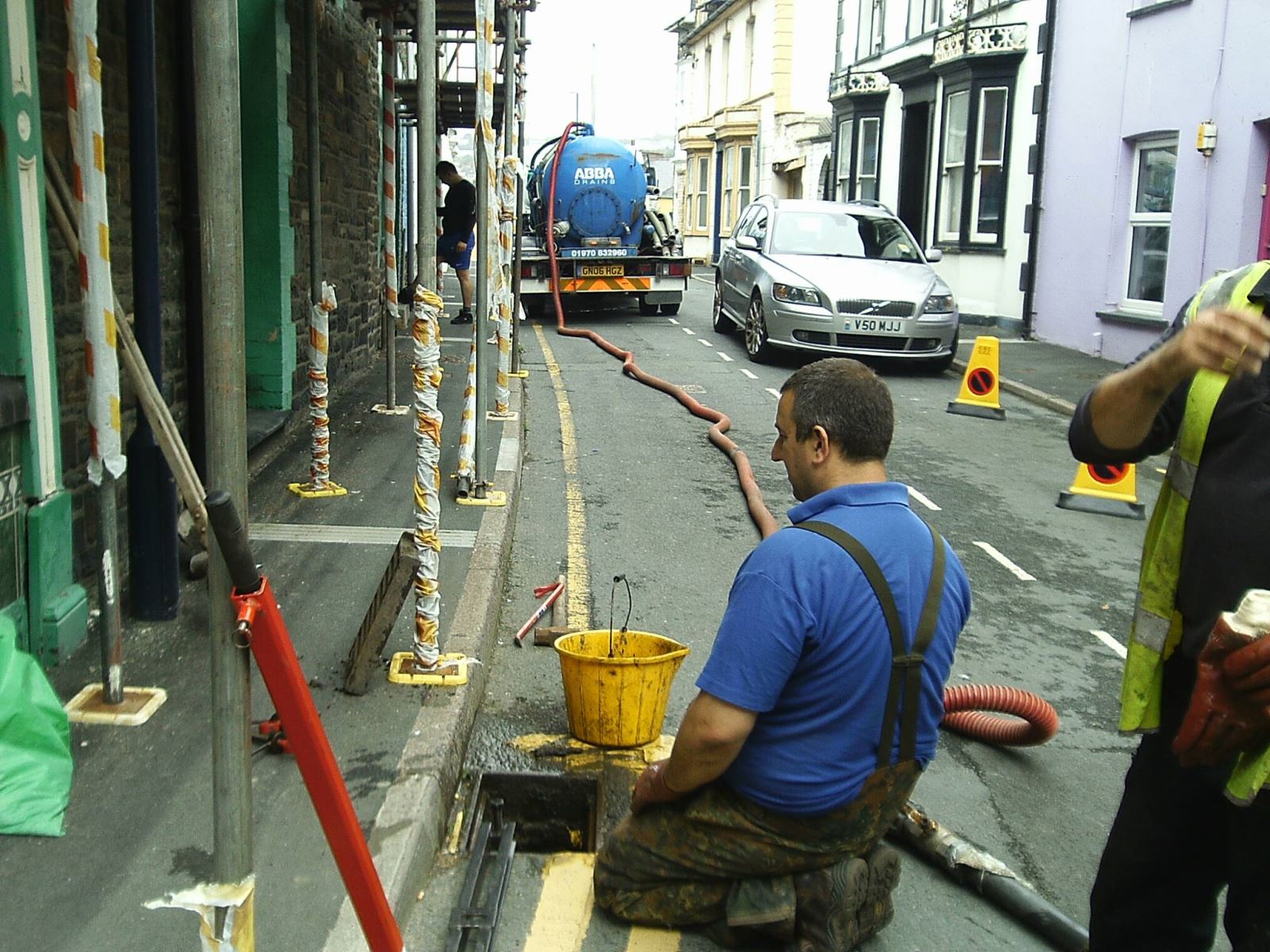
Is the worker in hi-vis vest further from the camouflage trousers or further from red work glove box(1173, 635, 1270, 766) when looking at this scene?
the camouflage trousers

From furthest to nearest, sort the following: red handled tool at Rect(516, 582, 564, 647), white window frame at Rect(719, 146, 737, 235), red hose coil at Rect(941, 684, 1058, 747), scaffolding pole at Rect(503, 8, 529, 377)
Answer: white window frame at Rect(719, 146, 737, 235) → scaffolding pole at Rect(503, 8, 529, 377) → red handled tool at Rect(516, 582, 564, 647) → red hose coil at Rect(941, 684, 1058, 747)

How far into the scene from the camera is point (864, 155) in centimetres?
2630

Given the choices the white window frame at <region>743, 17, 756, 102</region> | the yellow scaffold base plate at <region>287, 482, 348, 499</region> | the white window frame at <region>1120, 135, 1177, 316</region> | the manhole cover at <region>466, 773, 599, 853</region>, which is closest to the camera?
the manhole cover at <region>466, 773, 599, 853</region>

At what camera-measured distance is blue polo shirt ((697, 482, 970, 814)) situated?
9.97ft

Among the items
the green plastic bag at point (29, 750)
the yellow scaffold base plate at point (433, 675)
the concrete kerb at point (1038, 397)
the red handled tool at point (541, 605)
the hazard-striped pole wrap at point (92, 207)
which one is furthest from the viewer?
the concrete kerb at point (1038, 397)

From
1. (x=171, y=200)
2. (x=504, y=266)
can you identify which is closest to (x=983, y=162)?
(x=504, y=266)

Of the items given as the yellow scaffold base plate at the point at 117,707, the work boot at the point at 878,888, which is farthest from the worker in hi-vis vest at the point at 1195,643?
the yellow scaffold base plate at the point at 117,707

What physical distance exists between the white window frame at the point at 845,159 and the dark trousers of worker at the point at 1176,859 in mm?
25079

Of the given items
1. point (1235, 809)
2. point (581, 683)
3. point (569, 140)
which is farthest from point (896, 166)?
point (1235, 809)

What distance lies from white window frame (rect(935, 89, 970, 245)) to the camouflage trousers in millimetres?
18754

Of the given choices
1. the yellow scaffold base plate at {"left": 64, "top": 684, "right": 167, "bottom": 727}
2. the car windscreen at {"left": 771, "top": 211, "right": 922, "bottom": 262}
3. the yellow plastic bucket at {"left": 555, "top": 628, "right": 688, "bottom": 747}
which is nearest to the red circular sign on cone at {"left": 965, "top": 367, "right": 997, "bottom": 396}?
the car windscreen at {"left": 771, "top": 211, "right": 922, "bottom": 262}

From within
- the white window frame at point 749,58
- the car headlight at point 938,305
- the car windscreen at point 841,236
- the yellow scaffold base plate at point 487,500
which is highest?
the white window frame at point 749,58

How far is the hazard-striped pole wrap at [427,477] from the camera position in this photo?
480cm

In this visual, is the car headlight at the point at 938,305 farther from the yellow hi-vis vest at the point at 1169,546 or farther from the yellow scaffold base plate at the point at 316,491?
the yellow hi-vis vest at the point at 1169,546
